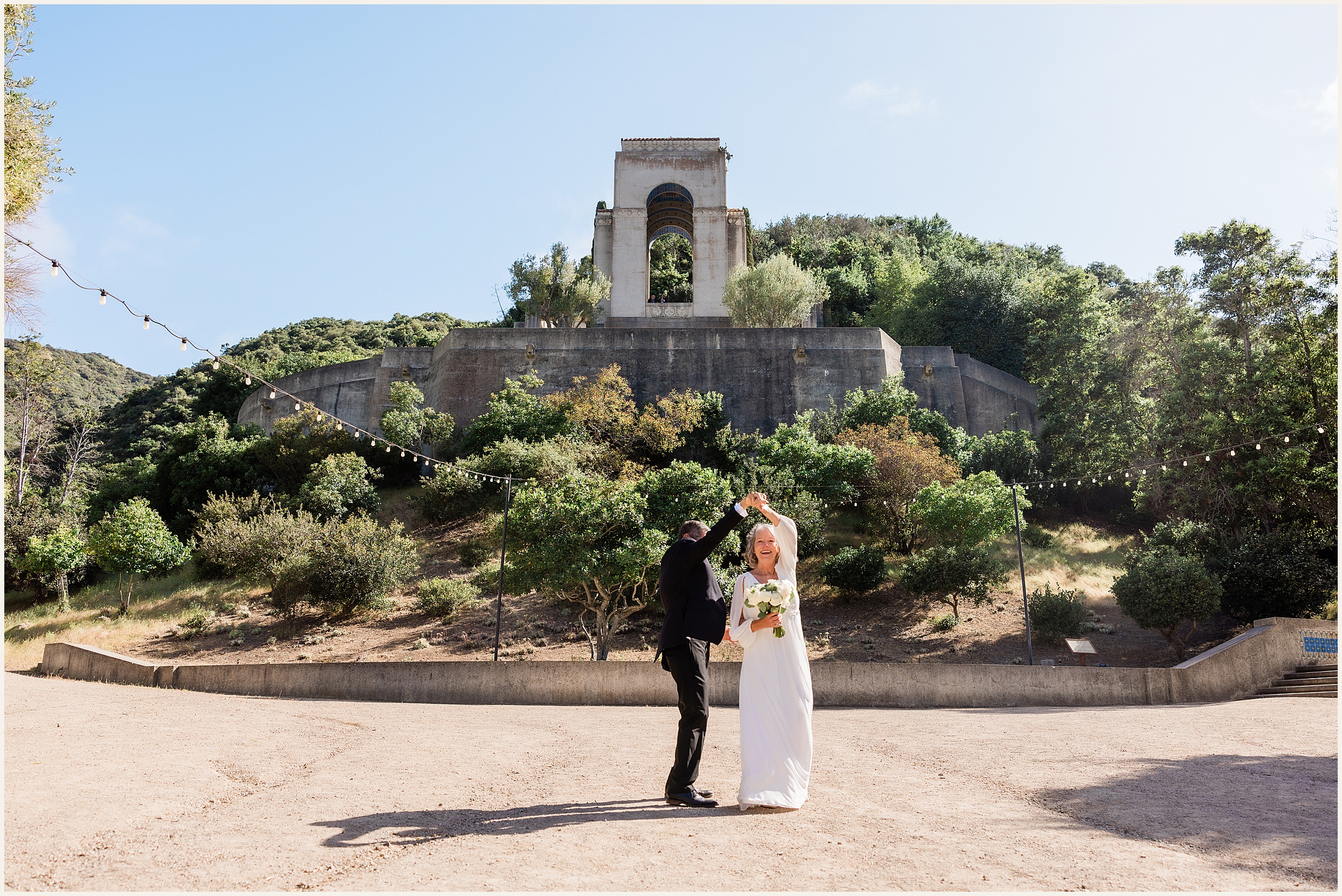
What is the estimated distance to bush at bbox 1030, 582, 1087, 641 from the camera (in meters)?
→ 19.8

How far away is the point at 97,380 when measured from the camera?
200 feet

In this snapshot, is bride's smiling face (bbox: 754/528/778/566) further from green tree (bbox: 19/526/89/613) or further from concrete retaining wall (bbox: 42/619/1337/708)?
green tree (bbox: 19/526/89/613)

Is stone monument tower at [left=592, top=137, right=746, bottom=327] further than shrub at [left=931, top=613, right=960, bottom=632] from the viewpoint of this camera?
Yes

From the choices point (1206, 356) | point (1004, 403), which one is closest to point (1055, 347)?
point (1004, 403)

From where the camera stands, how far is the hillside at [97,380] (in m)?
53.3

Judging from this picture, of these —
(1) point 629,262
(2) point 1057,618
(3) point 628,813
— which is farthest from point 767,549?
(1) point 629,262

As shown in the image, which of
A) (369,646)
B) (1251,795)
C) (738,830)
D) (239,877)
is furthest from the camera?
(369,646)

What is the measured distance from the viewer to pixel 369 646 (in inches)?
825

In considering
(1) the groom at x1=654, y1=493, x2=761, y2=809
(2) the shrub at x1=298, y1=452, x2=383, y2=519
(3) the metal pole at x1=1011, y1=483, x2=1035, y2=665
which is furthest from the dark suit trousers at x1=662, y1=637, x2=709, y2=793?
(2) the shrub at x1=298, y1=452, x2=383, y2=519

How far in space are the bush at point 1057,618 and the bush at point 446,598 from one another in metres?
13.8

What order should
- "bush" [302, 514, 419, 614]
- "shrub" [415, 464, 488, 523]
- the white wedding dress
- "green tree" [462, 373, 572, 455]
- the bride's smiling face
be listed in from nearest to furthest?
the white wedding dress → the bride's smiling face → "bush" [302, 514, 419, 614] → "shrub" [415, 464, 488, 523] → "green tree" [462, 373, 572, 455]

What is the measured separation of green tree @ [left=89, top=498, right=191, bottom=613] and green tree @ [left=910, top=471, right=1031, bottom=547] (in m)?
21.8

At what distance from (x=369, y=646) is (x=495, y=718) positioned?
1149 cm

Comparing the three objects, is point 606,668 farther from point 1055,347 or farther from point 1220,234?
point 1055,347
